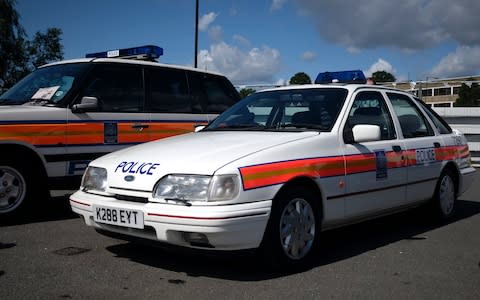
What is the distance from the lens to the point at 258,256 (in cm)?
391

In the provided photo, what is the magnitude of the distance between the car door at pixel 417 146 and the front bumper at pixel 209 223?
7.60 ft

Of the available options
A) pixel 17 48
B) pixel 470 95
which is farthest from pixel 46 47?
pixel 470 95

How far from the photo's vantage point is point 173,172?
3.78 metres

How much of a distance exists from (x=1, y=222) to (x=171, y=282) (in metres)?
2.86

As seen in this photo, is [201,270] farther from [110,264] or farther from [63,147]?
[63,147]

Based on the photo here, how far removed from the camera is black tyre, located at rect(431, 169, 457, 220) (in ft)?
19.7

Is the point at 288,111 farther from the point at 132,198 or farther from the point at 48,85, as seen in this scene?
the point at 48,85

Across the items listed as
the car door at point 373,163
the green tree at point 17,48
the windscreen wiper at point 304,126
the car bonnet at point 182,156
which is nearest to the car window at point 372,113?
the car door at point 373,163

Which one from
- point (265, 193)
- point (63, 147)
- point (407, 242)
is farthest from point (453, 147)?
point (63, 147)

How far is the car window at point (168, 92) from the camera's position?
6.82m

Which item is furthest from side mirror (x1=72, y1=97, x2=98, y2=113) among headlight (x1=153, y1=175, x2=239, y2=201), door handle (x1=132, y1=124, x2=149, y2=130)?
headlight (x1=153, y1=175, x2=239, y2=201)

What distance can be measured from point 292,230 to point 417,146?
2223mm

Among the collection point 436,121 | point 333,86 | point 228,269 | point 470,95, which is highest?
point 470,95

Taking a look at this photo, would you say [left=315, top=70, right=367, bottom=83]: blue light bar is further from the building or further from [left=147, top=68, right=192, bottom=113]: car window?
[left=147, top=68, right=192, bottom=113]: car window
